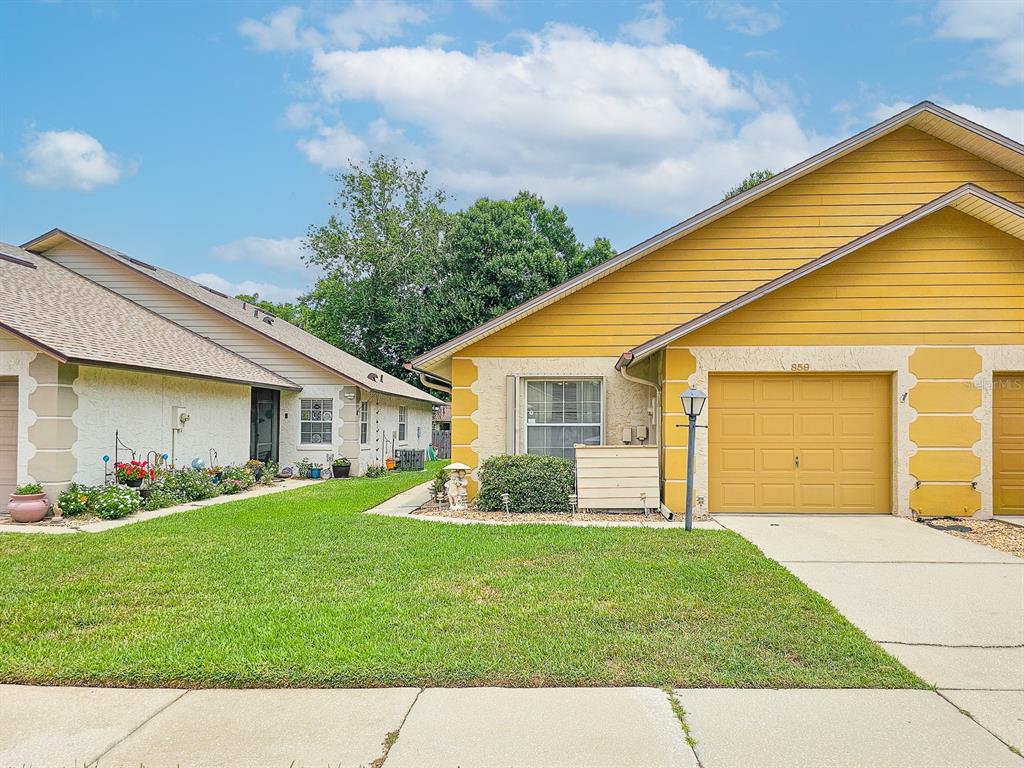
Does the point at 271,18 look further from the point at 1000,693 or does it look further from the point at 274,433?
the point at 1000,693

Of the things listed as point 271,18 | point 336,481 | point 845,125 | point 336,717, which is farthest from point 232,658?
point 845,125

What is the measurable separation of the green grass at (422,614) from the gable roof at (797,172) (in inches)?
163

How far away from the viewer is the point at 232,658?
14.6ft

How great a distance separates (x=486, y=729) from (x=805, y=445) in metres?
8.55

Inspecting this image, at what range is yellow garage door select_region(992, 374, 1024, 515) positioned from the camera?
416 inches

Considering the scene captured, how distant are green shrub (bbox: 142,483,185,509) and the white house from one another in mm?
864

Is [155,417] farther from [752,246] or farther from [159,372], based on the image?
[752,246]

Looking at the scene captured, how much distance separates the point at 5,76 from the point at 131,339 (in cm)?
1052

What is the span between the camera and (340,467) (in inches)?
751

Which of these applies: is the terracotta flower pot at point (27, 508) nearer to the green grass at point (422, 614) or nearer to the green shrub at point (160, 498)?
the green shrub at point (160, 498)

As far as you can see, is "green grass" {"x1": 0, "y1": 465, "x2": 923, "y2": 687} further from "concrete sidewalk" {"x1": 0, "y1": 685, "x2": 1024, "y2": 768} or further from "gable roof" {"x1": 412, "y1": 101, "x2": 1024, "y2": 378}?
"gable roof" {"x1": 412, "y1": 101, "x2": 1024, "y2": 378}

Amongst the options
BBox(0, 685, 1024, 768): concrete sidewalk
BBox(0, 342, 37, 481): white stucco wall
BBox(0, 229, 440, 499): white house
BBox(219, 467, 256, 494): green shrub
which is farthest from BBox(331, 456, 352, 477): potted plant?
BBox(0, 685, 1024, 768): concrete sidewalk

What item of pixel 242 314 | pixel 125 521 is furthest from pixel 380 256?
pixel 125 521

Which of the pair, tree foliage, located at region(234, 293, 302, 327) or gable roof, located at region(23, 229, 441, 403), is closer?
gable roof, located at region(23, 229, 441, 403)
